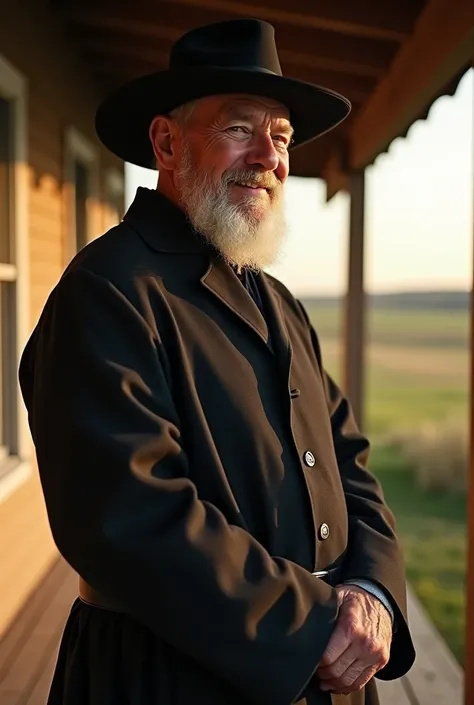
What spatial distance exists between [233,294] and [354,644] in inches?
26.9

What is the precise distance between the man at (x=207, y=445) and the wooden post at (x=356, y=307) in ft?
12.9

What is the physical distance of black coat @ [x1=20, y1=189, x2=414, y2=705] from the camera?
121 cm

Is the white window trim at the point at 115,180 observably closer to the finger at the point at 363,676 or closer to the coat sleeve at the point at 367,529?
the coat sleeve at the point at 367,529

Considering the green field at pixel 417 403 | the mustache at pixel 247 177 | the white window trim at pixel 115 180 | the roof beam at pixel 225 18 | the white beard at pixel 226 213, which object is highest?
the roof beam at pixel 225 18

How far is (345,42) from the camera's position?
3721mm

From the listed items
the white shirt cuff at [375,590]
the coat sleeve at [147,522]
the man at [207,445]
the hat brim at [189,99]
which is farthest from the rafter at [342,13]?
the white shirt cuff at [375,590]

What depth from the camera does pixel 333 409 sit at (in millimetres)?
1827

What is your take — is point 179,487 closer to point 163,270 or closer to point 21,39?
point 163,270

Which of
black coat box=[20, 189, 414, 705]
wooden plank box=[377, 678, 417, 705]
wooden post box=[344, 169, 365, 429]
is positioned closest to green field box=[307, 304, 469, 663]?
wooden post box=[344, 169, 365, 429]

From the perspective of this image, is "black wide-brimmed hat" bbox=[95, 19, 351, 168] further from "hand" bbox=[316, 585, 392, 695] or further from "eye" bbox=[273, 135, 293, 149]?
"hand" bbox=[316, 585, 392, 695]

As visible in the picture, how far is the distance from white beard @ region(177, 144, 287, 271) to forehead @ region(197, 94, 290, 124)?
10cm

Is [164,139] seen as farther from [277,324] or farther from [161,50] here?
[161,50]

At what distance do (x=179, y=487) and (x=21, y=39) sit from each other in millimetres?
2804

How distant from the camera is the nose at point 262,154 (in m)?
1.53
